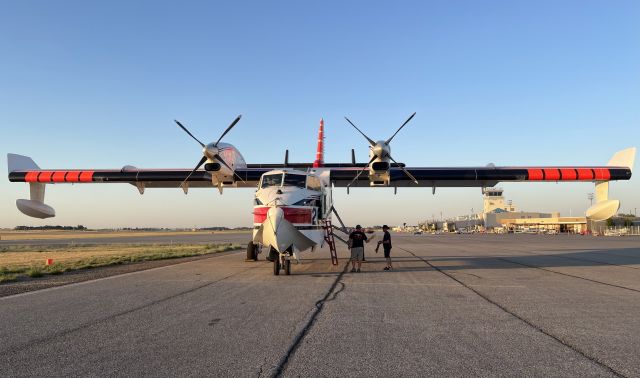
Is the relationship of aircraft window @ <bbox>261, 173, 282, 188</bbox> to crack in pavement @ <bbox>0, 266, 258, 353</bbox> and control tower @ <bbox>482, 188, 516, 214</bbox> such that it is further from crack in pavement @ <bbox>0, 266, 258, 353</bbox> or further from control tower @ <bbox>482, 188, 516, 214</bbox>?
control tower @ <bbox>482, 188, 516, 214</bbox>

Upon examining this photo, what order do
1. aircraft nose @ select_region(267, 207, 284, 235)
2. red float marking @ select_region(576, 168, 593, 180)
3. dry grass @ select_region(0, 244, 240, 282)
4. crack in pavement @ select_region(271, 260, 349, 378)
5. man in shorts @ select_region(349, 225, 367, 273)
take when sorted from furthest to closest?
1. red float marking @ select_region(576, 168, 593, 180)
2. dry grass @ select_region(0, 244, 240, 282)
3. man in shorts @ select_region(349, 225, 367, 273)
4. aircraft nose @ select_region(267, 207, 284, 235)
5. crack in pavement @ select_region(271, 260, 349, 378)

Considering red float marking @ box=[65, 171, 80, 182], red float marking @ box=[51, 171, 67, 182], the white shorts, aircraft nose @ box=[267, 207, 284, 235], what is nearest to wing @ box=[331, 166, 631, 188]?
the white shorts

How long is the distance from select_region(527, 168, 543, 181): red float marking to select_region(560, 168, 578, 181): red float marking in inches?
41.2

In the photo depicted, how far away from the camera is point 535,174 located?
1964 cm

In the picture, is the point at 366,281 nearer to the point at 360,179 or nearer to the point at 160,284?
the point at 160,284

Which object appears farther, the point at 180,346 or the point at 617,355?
the point at 180,346

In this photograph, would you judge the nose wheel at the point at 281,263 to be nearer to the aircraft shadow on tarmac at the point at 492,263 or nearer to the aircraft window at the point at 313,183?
the aircraft shadow on tarmac at the point at 492,263

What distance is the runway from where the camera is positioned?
4.15m

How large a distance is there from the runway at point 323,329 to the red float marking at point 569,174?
10329mm

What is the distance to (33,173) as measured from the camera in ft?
67.8

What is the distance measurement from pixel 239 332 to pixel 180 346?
0.88m

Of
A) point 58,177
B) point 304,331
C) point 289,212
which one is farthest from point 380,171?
point 58,177

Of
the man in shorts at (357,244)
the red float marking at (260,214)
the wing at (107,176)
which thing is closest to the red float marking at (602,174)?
the man in shorts at (357,244)

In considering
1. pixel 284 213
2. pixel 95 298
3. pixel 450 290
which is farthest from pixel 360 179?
pixel 95 298
